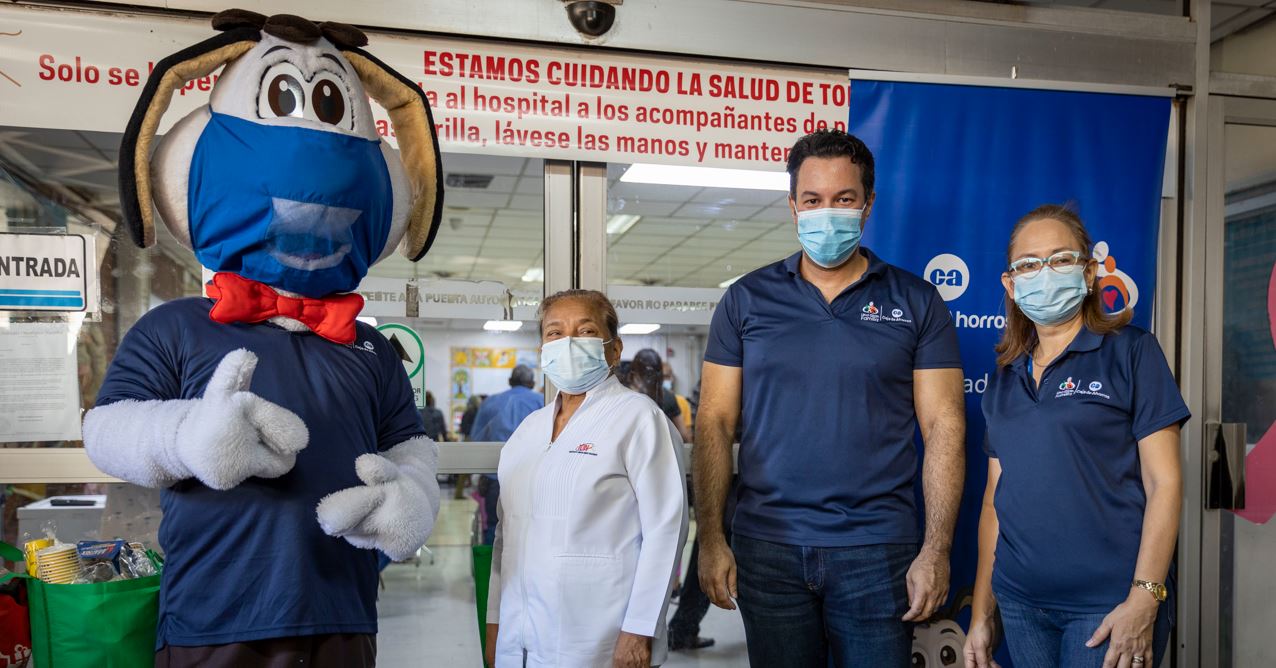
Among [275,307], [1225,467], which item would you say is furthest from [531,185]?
[1225,467]

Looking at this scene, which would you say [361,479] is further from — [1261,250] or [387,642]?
[1261,250]

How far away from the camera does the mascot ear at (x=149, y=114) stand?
1.77m

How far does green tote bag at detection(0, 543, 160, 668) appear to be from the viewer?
79.4 inches

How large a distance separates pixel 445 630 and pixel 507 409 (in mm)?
955

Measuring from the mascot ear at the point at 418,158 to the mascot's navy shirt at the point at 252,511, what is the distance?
0.43 metres

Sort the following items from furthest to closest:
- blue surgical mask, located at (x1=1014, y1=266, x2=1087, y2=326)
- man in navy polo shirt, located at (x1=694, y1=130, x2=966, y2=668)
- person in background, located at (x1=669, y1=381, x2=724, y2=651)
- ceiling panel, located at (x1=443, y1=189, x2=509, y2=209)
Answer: person in background, located at (x1=669, y1=381, x2=724, y2=651)
ceiling panel, located at (x1=443, y1=189, x2=509, y2=209)
man in navy polo shirt, located at (x1=694, y1=130, x2=966, y2=668)
blue surgical mask, located at (x1=1014, y1=266, x2=1087, y2=326)

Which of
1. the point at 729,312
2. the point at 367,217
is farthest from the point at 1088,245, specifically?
the point at 367,217

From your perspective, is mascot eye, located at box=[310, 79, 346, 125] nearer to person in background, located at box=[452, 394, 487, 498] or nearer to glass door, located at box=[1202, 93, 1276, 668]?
person in background, located at box=[452, 394, 487, 498]

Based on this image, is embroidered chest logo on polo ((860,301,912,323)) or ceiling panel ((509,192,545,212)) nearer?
embroidered chest logo on polo ((860,301,912,323))

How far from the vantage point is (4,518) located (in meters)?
2.99

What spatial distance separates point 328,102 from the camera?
1.84 metres

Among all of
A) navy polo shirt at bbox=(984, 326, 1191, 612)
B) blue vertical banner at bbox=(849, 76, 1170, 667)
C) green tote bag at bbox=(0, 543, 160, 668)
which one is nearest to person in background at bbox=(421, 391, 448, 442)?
green tote bag at bbox=(0, 543, 160, 668)

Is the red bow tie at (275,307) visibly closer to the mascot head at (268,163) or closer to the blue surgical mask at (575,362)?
the mascot head at (268,163)

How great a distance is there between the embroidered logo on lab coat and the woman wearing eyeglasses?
1029mm
